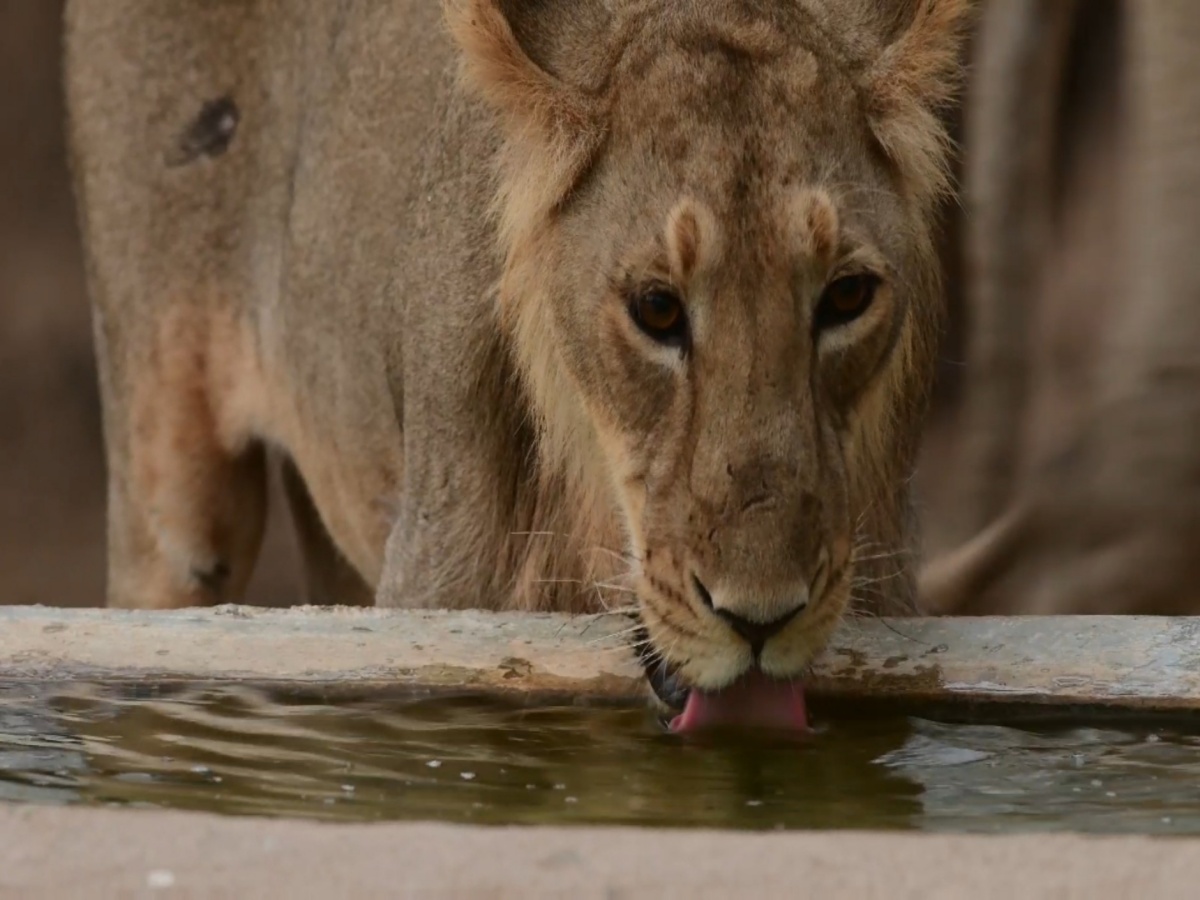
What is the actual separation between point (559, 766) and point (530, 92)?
3.66 feet

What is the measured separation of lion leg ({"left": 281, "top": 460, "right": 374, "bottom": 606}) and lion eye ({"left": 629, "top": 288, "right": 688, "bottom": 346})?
2783 mm

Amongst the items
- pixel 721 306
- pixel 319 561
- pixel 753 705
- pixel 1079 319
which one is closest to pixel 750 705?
pixel 753 705

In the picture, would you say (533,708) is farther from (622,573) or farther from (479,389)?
(479,389)

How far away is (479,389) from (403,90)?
3.62 feet

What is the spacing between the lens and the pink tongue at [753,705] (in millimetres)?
3252

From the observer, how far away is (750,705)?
10.7ft

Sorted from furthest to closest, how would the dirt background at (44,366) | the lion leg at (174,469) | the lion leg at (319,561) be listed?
the dirt background at (44,366), the lion leg at (319,561), the lion leg at (174,469)

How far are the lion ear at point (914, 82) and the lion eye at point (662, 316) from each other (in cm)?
52

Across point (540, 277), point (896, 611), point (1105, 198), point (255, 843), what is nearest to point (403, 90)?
point (540, 277)

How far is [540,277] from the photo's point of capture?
3.77 m

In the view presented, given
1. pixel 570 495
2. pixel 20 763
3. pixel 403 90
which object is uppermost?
pixel 403 90

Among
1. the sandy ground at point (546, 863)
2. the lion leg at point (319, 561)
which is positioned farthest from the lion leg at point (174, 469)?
the sandy ground at point (546, 863)

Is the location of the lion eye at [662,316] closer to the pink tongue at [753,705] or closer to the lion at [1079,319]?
the pink tongue at [753,705]

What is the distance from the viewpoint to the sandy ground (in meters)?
2.12
